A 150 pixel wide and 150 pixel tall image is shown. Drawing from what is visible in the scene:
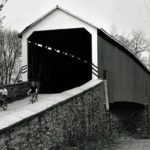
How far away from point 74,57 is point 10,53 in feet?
84.6

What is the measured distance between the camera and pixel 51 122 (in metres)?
9.74

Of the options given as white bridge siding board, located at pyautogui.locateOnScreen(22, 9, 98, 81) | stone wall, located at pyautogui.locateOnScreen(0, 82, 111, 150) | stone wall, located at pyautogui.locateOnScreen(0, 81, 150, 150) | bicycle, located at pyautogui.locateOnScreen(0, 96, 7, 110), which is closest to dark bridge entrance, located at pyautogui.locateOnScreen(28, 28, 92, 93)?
white bridge siding board, located at pyautogui.locateOnScreen(22, 9, 98, 81)

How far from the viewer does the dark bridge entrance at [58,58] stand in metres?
22.0

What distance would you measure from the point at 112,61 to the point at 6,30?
3384 centimetres

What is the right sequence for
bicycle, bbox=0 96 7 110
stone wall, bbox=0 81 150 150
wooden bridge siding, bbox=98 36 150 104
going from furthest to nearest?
wooden bridge siding, bbox=98 36 150 104, bicycle, bbox=0 96 7 110, stone wall, bbox=0 81 150 150

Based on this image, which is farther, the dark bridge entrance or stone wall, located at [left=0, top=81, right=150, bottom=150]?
the dark bridge entrance

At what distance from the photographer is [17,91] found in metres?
19.5

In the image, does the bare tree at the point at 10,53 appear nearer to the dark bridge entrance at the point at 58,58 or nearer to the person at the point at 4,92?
the dark bridge entrance at the point at 58,58

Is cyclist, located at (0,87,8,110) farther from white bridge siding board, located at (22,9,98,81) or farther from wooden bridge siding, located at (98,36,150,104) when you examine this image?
wooden bridge siding, located at (98,36,150,104)

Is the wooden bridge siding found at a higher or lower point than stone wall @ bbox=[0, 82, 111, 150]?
higher

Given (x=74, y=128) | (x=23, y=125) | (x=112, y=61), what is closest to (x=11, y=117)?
(x=23, y=125)

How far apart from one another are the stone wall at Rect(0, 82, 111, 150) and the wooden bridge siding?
13.9 ft

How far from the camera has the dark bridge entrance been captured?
2197 centimetres

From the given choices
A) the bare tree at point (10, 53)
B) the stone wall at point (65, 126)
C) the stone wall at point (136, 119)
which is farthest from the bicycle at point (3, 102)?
the bare tree at point (10, 53)
